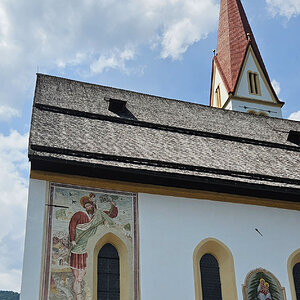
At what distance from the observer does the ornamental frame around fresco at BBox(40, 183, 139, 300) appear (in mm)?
8789

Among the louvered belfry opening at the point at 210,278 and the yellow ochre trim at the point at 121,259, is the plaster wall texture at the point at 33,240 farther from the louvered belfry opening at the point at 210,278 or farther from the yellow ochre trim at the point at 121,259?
the louvered belfry opening at the point at 210,278

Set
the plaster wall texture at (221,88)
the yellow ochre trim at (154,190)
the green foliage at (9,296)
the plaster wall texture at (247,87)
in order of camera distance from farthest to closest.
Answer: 1. the green foliage at (9,296)
2. the plaster wall texture at (221,88)
3. the plaster wall texture at (247,87)
4. the yellow ochre trim at (154,190)

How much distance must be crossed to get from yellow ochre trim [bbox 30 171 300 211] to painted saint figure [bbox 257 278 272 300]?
68.2 inches

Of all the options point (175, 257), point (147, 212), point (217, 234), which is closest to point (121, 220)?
point (147, 212)

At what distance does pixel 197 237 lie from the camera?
33.5 feet

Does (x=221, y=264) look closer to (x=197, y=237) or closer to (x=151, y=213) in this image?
(x=197, y=237)

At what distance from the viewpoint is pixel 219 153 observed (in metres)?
12.3

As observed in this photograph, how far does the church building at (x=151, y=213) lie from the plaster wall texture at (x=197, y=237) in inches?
0.8

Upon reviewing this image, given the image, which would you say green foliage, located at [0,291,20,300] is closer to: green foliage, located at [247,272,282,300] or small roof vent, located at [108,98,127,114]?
small roof vent, located at [108,98,127,114]

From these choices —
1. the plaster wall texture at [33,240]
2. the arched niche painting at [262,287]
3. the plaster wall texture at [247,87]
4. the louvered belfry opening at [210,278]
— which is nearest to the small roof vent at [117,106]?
A: the plaster wall texture at [33,240]

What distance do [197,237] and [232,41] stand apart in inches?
776

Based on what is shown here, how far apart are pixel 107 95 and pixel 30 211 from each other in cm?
643

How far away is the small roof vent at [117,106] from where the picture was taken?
13531 millimetres

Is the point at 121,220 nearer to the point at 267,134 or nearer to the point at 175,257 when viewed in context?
the point at 175,257
